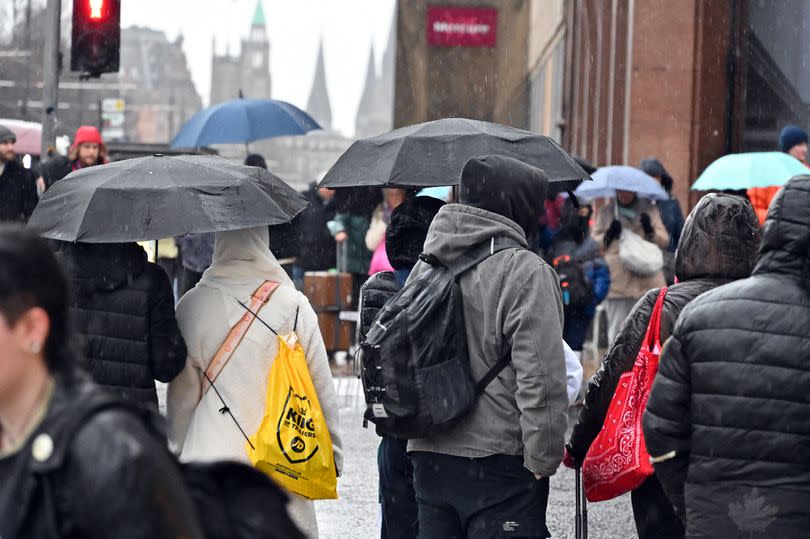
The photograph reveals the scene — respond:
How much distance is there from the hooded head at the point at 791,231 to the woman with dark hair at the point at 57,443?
234cm

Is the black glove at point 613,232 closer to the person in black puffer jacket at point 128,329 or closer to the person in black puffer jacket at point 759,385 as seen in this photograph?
the person in black puffer jacket at point 128,329

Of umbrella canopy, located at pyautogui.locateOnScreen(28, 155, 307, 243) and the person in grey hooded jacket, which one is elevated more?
umbrella canopy, located at pyautogui.locateOnScreen(28, 155, 307, 243)

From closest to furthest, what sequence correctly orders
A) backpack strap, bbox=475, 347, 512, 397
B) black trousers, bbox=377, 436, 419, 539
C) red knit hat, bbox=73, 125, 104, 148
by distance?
backpack strap, bbox=475, 347, 512, 397 → black trousers, bbox=377, 436, 419, 539 → red knit hat, bbox=73, 125, 104, 148

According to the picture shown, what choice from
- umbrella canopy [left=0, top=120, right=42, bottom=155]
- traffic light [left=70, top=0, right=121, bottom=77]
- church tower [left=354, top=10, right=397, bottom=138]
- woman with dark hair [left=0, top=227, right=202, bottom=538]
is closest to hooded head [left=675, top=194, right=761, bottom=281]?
woman with dark hair [left=0, top=227, right=202, bottom=538]

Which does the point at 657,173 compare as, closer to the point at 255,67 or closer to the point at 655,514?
the point at 655,514

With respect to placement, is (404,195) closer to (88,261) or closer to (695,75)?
(88,261)

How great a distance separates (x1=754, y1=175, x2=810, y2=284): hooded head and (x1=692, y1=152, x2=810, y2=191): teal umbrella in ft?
20.2

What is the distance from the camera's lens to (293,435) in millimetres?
5305

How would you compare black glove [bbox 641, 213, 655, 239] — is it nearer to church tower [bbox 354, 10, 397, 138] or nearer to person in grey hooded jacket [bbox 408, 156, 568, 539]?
person in grey hooded jacket [bbox 408, 156, 568, 539]

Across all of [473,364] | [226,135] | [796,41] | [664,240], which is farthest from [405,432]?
[796,41]

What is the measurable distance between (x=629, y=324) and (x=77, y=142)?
8478 millimetres

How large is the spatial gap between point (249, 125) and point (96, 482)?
1138 cm

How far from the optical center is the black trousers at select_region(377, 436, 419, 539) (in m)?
6.07

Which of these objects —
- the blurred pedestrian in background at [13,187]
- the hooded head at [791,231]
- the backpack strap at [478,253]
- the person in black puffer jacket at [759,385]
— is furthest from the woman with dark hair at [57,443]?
the blurred pedestrian in background at [13,187]
